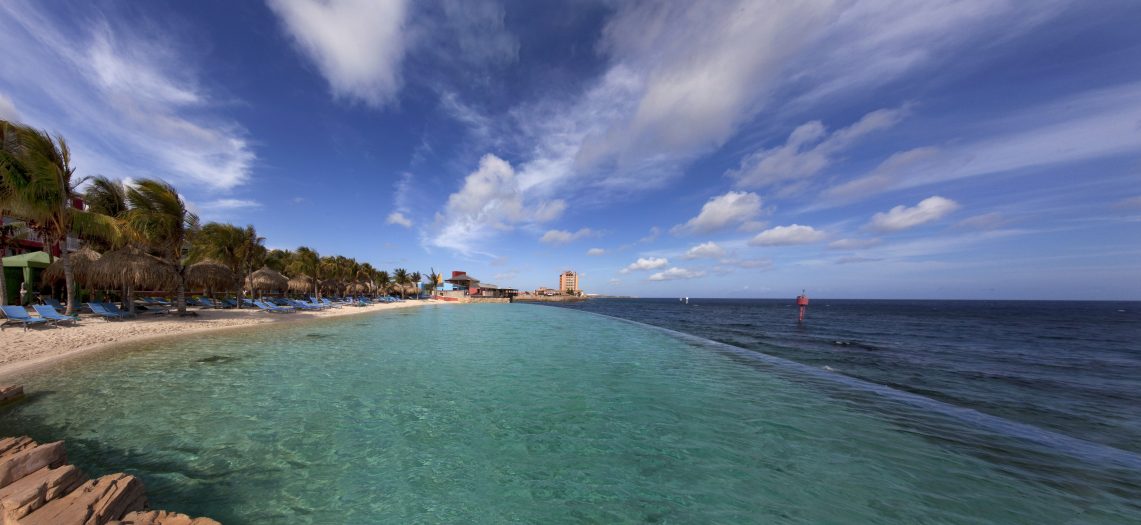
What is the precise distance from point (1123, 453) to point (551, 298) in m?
115

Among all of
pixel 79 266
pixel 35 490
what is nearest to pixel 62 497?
pixel 35 490

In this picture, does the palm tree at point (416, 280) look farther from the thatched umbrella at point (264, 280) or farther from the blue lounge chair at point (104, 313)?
the blue lounge chair at point (104, 313)

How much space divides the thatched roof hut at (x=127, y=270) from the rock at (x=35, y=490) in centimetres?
2184

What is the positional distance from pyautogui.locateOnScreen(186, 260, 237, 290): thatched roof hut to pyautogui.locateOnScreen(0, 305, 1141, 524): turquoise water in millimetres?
19955

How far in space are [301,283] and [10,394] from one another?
43233mm

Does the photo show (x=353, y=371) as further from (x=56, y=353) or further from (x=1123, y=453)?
(x=1123, y=453)

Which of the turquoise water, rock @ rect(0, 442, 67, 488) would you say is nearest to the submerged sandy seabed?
the turquoise water

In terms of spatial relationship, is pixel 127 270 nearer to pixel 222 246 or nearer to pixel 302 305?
pixel 222 246

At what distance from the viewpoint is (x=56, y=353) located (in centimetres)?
1062

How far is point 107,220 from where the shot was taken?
60.1ft

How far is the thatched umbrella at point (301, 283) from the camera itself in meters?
43.4

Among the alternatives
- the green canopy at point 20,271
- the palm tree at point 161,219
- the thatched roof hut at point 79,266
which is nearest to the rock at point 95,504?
the palm tree at point 161,219

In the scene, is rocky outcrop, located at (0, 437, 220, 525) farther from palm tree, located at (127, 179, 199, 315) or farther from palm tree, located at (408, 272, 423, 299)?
palm tree, located at (408, 272, 423, 299)

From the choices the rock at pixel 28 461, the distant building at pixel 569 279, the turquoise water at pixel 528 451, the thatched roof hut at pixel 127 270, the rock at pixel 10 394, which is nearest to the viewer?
the rock at pixel 28 461
